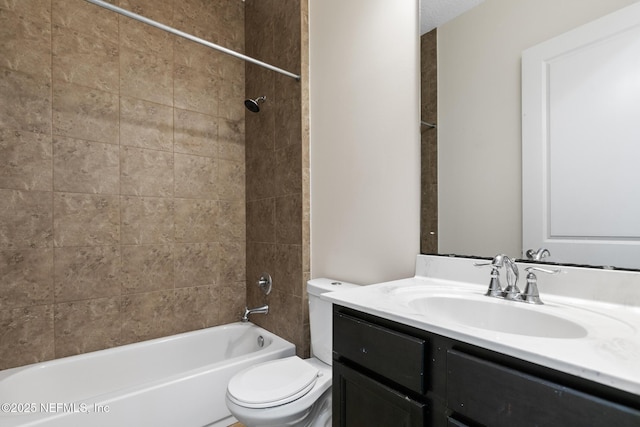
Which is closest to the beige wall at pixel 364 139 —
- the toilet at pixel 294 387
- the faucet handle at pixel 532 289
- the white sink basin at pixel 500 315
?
the toilet at pixel 294 387

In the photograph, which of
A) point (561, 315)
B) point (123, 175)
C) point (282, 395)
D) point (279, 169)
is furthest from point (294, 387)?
point (123, 175)

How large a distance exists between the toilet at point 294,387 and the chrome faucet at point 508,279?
706mm

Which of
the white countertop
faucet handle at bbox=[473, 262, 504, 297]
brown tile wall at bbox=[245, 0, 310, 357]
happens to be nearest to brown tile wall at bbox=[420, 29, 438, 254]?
the white countertop

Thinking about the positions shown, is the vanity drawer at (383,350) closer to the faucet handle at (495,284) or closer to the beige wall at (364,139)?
the faucet handle at (495,284)

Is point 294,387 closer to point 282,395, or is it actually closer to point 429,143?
point 282,395

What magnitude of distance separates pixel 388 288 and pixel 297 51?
153cm

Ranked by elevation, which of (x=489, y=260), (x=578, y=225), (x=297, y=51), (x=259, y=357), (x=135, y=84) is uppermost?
(x=297, y=51)

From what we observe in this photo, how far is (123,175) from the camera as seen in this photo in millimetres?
1941

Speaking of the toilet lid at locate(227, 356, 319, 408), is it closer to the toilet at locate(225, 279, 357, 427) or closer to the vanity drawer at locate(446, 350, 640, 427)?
the toilet at locate(225, 279, 357, 427)

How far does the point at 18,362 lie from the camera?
1.65 meters

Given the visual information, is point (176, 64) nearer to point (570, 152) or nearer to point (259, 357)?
point (259, 357)

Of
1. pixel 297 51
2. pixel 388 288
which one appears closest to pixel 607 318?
pixel 388 288

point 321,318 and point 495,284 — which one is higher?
point 495,284

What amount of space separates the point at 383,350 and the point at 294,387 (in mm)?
623
